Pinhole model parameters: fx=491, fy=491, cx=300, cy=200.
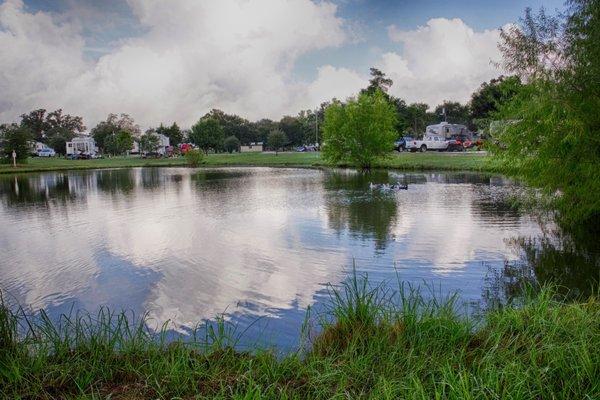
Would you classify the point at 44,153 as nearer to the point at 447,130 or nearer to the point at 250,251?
the point at 447,130

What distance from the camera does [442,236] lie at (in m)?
14.4

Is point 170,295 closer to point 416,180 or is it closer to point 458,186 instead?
point 458,186

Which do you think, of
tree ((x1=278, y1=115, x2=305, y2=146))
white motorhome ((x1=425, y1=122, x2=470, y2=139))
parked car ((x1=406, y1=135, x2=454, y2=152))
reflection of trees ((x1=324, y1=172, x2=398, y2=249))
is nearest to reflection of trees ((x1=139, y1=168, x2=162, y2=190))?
reflection of trees ((x1=324, y1=172, x2=398, y2=249))

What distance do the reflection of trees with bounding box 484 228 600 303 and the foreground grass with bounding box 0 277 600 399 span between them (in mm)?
2793

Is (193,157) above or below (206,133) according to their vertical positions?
below

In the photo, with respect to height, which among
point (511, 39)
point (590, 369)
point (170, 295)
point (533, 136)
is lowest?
point (170, 295)

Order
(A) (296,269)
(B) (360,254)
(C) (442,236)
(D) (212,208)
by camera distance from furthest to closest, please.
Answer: (D) (212,208)
(C) (442,236)
(B) (360,254)
(A) (296,269)

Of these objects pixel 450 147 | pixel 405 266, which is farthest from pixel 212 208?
pixel 450 147

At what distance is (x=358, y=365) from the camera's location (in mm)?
4961

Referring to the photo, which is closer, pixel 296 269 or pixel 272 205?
pixel 296 269

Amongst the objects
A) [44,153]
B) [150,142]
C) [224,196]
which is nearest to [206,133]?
[150,142]

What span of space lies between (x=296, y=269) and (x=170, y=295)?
2876 millimetres

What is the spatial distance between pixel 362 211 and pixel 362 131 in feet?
83.7

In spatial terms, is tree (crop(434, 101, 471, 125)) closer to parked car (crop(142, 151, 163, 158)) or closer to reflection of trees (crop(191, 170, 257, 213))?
parked car (crop(142, 151, 163, 158))
